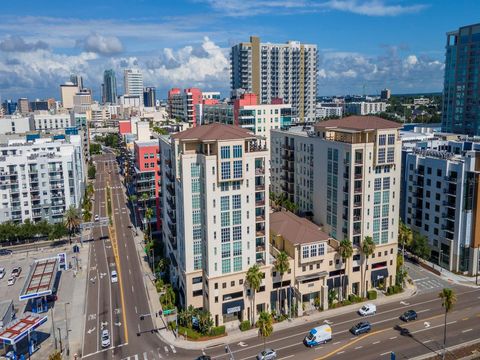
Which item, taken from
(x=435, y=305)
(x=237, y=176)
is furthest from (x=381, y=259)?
(x=237, y=176)

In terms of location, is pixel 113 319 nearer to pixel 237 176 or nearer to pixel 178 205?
pixel 178 205

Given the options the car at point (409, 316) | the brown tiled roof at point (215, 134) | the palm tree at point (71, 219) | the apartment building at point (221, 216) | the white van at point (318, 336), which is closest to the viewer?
the white van at point (318, 336)

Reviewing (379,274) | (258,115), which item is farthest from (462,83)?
(379,274)

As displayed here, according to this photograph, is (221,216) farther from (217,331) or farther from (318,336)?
(318,336)

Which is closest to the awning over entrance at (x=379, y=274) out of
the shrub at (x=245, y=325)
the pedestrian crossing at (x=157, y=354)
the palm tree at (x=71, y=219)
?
the shrub at (x=245, y=325)

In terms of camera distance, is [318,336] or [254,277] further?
[254,277]

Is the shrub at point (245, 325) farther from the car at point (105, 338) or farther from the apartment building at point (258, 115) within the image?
the apartment building at point (258, 115)

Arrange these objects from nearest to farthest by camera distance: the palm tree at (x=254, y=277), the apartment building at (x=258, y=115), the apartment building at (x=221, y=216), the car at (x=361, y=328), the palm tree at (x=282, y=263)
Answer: the apartment building at (x=221, y=216)
the palm tree at (x=254, y=277)
the car at (x=361, y=328)
the palm tree at (x=282, y=263)
the apartment building at (x=258, y=115)
